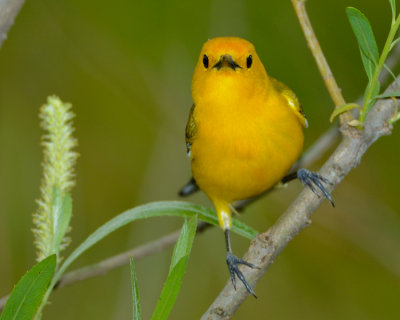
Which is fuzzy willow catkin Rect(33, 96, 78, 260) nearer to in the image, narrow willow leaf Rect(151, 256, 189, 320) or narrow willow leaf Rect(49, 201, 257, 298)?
narrow willow leaf Rect(49, 201, 257, 298)

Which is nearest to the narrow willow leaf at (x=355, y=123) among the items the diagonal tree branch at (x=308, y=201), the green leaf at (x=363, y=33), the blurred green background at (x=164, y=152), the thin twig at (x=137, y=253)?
the diagonal tree branch at (x=308, y=201)

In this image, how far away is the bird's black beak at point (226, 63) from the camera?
9.32ft

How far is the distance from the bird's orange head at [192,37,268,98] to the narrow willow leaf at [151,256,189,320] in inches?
60.5

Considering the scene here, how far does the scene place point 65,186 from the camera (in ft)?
5.86

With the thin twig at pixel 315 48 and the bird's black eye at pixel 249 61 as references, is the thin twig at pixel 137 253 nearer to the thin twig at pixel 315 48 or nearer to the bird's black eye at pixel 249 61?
the bird's black eye at pixel 249 61

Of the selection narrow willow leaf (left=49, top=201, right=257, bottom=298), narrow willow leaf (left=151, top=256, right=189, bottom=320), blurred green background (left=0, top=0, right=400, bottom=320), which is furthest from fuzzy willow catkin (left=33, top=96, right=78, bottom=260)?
blurred green background (left=0, top=0, right=400, bottom=320)

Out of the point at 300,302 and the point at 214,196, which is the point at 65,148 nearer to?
the point at 214,196

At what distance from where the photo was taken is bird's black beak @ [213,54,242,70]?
284 centimetres

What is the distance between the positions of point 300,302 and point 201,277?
80 centimetres

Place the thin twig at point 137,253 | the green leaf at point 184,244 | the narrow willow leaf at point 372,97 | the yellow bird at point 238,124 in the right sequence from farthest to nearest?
the yellow bird at point 238,124 → the thin twig at point 137,253 → the narrow willow leaf at point 372,97 → the green leaf at point 184,244

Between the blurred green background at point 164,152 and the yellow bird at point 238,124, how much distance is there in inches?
44.4

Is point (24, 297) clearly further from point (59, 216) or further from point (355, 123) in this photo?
point (355, 123)

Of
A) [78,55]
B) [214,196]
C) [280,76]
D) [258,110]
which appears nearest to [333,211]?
[280,76]

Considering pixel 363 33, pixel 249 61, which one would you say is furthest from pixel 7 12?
pixel 249 61
